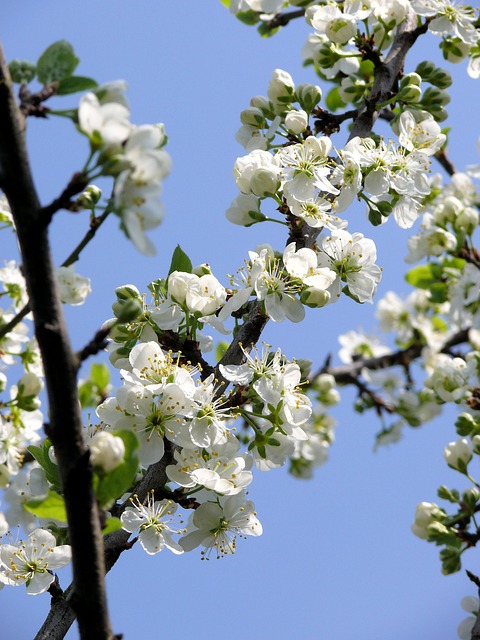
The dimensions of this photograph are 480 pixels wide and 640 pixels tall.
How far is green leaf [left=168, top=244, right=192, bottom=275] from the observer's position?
2.79 m

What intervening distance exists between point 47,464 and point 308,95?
1.83 meters

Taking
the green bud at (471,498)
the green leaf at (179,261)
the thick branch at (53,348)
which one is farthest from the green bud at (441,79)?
the thick branch at (53,348)

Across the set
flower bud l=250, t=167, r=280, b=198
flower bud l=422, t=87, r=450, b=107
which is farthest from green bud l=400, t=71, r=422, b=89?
flower bud l=250, t=167, r=280, b=198

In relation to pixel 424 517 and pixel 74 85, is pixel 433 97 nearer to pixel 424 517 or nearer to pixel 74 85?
pixel 424 517

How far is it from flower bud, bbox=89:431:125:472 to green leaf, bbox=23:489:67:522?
0.17 meters

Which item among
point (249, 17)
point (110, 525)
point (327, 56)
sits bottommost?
point (110, 525)

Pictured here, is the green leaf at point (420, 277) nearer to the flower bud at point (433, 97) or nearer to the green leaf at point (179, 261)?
the flower bud at point (433, 97)

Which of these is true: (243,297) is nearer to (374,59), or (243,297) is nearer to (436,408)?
(374,59)

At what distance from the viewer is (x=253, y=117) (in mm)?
3328

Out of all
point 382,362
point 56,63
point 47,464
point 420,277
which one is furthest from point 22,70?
point 382,362

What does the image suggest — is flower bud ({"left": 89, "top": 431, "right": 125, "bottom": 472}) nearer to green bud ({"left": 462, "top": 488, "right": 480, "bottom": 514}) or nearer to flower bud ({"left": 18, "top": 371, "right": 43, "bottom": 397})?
flower bud ({"left": 18, "top": 371, "right": 43, "bottom": 397})

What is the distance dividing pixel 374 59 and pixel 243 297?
56.0 inches

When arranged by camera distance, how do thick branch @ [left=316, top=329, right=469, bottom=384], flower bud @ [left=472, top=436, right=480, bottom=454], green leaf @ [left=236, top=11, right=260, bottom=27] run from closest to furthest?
flower bud @ [left=472, top=436, right=480, bottom=454], green leaf @ [left=236, top=11, right=260, bottom=27], thick branch @ [left=316, top=329, right=469, bottom=384]

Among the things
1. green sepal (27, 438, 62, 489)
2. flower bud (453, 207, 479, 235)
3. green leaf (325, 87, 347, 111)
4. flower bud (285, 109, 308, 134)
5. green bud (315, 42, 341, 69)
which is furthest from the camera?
flower bud (453, 207, 479, 235)
